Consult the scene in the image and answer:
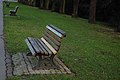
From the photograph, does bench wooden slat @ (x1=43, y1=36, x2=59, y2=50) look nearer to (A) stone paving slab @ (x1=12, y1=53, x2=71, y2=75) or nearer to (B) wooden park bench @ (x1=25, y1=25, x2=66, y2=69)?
(B) wooden park bench @ (x1=25, y1=25, x2=66, y2=69)

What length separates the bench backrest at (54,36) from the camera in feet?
24.4

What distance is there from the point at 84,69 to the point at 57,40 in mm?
1128

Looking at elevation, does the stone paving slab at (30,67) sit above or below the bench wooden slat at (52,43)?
below

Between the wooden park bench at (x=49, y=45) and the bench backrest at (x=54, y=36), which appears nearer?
the wooden park bench at (x=49, y=45)

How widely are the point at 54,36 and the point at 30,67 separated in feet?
3.58

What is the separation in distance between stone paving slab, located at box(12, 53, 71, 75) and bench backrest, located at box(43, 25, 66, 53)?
559 mm

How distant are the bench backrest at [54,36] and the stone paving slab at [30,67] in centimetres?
56

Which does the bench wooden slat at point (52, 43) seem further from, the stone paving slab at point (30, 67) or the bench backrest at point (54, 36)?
the stone paving slab at point (30, 67)

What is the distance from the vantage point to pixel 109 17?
96.6ft

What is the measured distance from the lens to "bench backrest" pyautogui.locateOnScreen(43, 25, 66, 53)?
743 cm

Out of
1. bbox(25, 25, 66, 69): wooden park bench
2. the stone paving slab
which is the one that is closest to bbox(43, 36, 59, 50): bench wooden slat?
bbox(25, 25, 66, 69): wooden park bench

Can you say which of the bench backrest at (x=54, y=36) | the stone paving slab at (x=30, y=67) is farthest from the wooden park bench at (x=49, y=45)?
the stone paving slab at (x=30, y=67)

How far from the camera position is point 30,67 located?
755 centimetres

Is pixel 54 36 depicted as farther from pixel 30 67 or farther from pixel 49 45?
pixel 30 67
